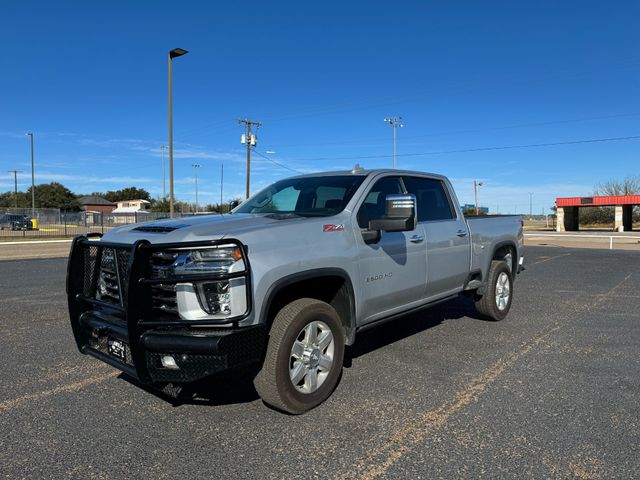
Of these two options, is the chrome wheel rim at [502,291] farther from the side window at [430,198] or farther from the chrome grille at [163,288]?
the chrome grille at [163,288]

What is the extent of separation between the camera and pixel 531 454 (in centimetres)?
307

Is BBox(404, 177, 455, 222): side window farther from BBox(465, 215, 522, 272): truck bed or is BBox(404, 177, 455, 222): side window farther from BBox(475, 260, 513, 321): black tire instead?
BBox(475, 260, 513, 321): black tire

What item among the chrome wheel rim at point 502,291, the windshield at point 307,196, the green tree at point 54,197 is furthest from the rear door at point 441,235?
the green tree at point 54,197

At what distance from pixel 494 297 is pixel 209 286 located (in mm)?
4508

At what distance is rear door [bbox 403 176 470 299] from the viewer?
5191 millimetres

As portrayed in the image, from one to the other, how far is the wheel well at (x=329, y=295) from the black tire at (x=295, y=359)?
151 mm

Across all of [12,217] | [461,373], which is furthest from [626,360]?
[12,217]

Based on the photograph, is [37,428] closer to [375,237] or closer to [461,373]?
[375,237]

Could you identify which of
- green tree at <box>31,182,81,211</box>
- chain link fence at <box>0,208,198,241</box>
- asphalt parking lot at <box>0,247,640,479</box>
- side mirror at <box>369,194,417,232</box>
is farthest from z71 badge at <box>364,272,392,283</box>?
green tree at <box>31,182,81,211</box>

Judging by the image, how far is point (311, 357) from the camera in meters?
3.69

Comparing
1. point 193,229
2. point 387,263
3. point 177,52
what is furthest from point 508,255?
point 177,52

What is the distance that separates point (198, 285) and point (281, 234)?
70 cm

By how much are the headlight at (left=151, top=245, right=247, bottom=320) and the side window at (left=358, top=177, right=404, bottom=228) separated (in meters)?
1.44

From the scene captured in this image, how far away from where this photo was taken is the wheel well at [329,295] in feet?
12.3
